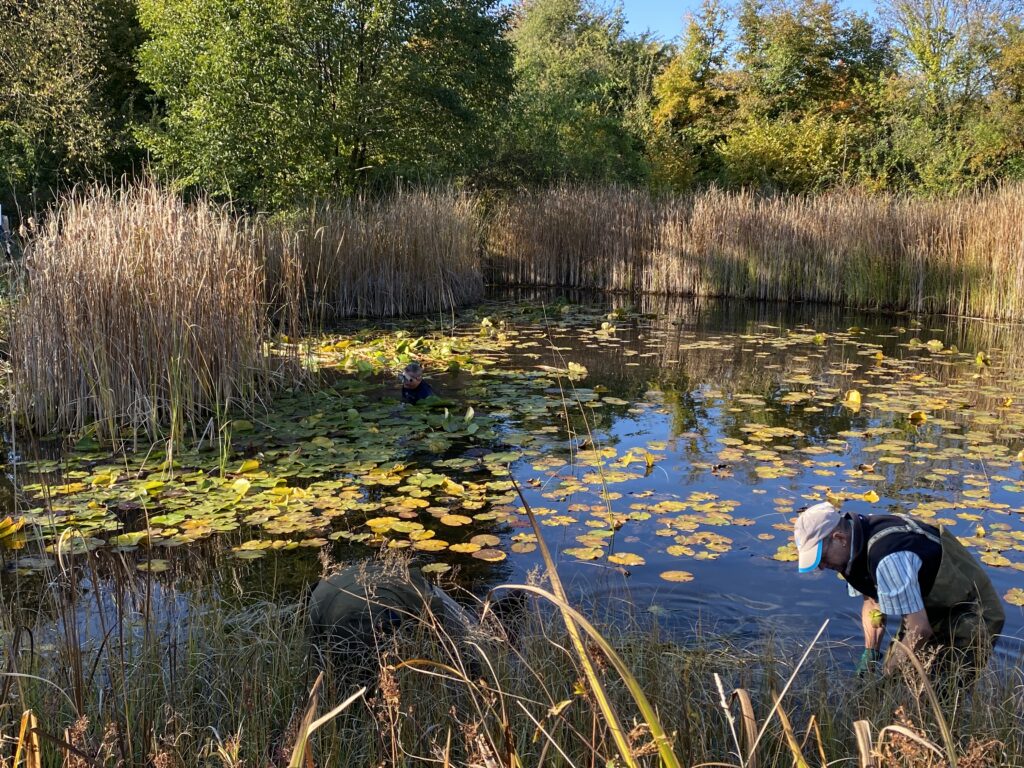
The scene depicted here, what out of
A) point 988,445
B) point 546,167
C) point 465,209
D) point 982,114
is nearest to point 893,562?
point 988,445

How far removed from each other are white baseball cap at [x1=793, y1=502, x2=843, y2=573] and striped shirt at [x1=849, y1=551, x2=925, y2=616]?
215 mm

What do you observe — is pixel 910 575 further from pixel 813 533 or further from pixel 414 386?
pixel 414 386

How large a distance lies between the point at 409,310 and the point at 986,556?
9530 mm

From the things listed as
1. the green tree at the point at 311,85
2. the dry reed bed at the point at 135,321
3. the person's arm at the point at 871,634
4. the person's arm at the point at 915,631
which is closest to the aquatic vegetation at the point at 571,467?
the dry reed bed at the point at 135,321

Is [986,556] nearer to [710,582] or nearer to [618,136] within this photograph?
[710,582]

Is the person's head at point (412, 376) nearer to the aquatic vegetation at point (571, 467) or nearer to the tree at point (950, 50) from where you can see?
the aquatic vegetation at point (571, 467)

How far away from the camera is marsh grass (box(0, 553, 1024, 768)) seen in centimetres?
222

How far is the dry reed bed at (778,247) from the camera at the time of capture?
475 inches

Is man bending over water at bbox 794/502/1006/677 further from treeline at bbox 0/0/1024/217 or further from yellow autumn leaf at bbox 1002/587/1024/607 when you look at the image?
treeline at bbox 0/0/1024/217

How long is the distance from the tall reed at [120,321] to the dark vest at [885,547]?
4065 millimetres

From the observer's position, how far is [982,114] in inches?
861

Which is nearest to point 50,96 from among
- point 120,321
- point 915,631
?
point 120,321

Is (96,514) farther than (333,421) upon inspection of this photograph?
No

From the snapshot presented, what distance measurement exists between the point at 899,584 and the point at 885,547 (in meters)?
0.14
